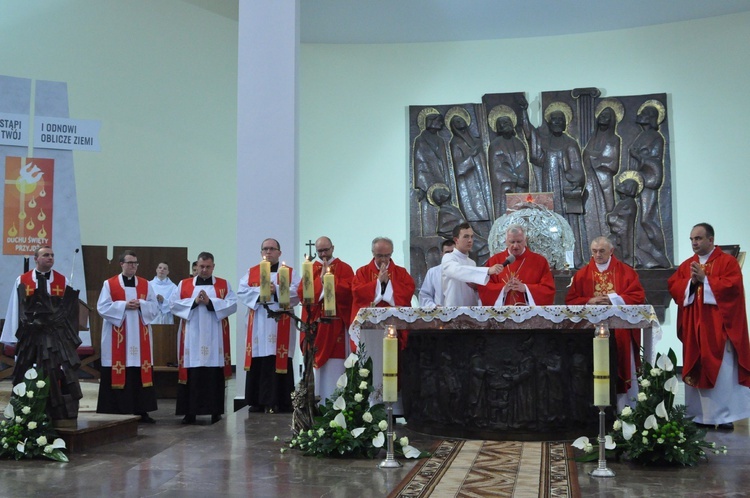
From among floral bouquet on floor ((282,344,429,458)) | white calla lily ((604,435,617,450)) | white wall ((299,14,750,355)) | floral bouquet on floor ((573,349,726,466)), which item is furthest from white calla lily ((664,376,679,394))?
white wall ((299,14,750,355))

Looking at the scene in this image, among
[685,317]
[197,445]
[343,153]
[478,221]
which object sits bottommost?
[197,445]

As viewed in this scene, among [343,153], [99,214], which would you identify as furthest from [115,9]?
[343,153]

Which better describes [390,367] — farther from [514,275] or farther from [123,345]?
[123,345]

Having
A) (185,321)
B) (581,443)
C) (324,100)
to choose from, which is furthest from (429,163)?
(581,443)

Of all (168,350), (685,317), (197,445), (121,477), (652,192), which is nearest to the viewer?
(121,477)

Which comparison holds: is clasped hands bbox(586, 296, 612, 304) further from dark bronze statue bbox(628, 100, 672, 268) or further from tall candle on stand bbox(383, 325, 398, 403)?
dark bronze statue bbox(628, 100, 672, 268)

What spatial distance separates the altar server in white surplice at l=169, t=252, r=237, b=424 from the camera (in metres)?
8.69

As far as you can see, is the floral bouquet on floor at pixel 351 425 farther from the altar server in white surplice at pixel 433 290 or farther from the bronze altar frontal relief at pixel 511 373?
the altar server in white surplice at pixel 433 290

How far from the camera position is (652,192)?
41.7ft

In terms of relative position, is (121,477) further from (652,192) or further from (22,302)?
(652,192)

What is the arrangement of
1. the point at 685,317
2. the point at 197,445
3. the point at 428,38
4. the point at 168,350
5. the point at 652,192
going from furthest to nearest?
the point at 428,38, the point at 652,192, the point at 168,350, the point at 685,317, the point at 197,445

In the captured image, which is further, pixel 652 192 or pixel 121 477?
pixel 652 192

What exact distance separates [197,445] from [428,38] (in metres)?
8.99

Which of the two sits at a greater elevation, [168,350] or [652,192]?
[652,192]
